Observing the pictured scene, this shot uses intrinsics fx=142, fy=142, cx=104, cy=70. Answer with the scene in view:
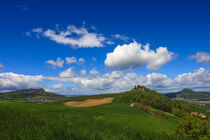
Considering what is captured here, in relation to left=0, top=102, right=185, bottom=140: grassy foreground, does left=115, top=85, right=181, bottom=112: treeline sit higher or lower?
lower

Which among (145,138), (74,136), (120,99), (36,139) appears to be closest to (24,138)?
(36,139)

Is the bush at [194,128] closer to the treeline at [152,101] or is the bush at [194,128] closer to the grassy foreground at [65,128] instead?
the grassy foreground at [65,128]

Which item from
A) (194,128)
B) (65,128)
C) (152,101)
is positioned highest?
(65,128)

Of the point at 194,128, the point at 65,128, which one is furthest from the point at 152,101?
the point at 65,128

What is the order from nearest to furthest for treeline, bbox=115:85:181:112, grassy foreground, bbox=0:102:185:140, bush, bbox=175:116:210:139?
grassy foreground, bbox=0:102:185:140 < bush, bbox=175:116:210:139 < treeline, bbox=115:85:181:112

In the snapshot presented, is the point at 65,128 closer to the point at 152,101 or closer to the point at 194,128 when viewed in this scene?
the point at 194,128

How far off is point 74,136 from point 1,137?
2.23 metres

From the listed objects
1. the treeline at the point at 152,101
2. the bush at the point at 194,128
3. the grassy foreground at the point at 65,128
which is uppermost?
the grassy foreground at the point at 65,128

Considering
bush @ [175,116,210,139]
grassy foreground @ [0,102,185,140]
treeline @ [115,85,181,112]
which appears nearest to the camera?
grassy foreground @ [0,102,185,140]

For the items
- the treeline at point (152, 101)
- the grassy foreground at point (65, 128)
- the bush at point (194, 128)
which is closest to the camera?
the grassy foreground at point (65, 128)

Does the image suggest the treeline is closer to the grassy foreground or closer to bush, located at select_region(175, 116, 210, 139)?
bush, located at select_region(175, 116, 210, 139)

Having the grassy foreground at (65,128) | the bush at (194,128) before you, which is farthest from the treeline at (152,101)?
the grassy foreground at (65,128)

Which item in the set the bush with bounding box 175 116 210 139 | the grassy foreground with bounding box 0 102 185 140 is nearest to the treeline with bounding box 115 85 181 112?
the bush with bounding box 175 116 210 139

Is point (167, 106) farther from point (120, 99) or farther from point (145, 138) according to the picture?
point (145, 138)
